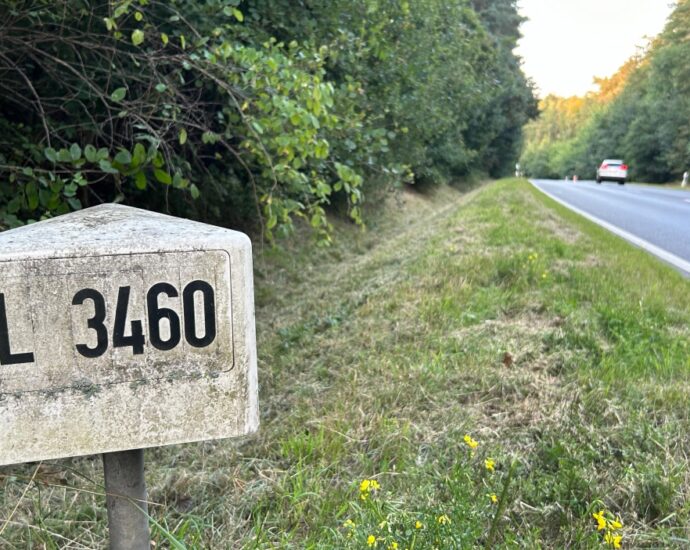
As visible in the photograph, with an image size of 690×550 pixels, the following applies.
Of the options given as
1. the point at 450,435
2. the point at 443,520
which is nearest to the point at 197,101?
the point at 450,435

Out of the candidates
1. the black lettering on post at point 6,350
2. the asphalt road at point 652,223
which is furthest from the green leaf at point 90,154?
the asphalt road at point 652,223

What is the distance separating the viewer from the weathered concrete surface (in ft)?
3.84

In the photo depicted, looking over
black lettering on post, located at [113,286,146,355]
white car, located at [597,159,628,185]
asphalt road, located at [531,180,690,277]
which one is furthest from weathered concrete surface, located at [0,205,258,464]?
white car, located at [597,159,628,185]

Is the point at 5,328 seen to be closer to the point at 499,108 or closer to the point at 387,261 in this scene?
the point at 387,261

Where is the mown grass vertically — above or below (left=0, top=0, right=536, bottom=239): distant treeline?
below

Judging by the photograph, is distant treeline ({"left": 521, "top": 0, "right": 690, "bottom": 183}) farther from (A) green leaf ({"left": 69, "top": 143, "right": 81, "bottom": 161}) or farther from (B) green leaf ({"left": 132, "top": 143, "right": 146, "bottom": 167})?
(A) green leaf ({"left": 69, "top": 143, "right": 81, "bottom": 161})

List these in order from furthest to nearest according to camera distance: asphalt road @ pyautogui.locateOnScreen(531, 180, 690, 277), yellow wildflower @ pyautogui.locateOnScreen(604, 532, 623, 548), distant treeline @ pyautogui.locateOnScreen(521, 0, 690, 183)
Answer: distant treeline @ pyautogui.locateOnScreen(521, 0, 690, 183), asphalt road @ pyautogui.locateOnScreen(531, 180, 690, 277), yellow wildflower @ pyautogui.locateOnScreen(604, 532, 623, 548)

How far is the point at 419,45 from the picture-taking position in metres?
8.13

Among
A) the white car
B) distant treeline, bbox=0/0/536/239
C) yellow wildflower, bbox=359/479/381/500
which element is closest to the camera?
yellow wildflower, bbox=359/479/381/500

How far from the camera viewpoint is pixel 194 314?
125 cm

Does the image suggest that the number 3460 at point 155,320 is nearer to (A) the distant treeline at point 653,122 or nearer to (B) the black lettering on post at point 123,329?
(B) the black lettering on post at point 123,329

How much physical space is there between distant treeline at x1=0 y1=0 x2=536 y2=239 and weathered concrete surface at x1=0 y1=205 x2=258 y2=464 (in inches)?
65.1

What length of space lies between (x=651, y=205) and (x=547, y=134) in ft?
364

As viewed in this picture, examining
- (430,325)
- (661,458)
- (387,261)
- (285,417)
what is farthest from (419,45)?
(661,458)
